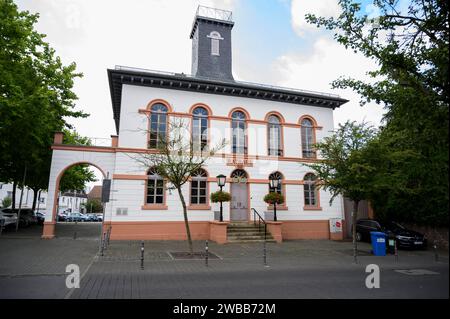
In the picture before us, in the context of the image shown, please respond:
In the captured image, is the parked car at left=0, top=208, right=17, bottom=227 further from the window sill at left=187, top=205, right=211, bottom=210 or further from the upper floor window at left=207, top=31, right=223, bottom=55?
the upper floor window at left=207, top=31, right=223, bottom=55

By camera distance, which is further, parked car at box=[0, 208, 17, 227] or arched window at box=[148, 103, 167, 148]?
parked car at box=[0, 208, 17, 227]

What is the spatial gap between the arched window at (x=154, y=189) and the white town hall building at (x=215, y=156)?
0.06 metres

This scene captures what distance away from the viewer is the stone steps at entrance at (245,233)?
16.7m

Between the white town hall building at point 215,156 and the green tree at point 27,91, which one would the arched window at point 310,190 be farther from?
the green tree at point 27,91

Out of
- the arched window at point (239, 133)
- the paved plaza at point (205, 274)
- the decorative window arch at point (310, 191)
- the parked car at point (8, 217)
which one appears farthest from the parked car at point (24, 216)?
Answer: the decorative window arch at point (310, 191)

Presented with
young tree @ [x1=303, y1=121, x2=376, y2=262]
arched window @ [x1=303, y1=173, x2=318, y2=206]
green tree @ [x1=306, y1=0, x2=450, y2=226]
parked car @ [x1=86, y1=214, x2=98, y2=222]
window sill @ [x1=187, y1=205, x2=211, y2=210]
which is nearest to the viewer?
green tree @ [x1=306, y1=0, x2=450, y2=226]

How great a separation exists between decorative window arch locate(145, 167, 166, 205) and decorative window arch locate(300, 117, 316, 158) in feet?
33.3

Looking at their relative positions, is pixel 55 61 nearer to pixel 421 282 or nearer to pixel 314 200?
pixel 314 200

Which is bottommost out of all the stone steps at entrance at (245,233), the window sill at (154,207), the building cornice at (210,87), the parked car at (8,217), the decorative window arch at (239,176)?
the stone steps at entrance at (245,233)

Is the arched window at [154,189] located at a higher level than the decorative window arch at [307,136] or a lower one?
lower

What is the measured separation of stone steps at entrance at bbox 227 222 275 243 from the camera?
1672 centimetres

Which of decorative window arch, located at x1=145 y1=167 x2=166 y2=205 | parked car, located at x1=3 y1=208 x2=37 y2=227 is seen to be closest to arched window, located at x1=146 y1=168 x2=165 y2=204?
decorative window arch, located at x1=145 y1=167 x2=166 y2=205

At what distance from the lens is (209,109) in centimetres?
1948
